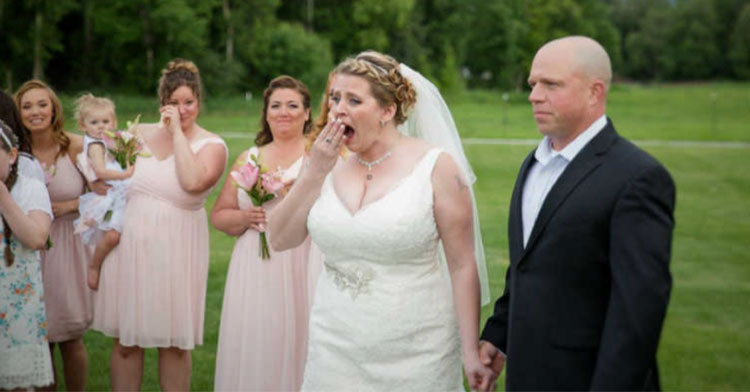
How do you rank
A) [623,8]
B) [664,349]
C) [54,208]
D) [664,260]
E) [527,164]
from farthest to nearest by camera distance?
1. [623,8]
2. [664,349]
3. [54,208]
4. [527,164]
5. [664,260]

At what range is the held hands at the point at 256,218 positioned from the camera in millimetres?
5223

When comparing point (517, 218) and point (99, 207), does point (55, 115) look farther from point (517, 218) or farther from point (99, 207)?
point (517, 218)

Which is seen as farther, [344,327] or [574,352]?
[344,327]

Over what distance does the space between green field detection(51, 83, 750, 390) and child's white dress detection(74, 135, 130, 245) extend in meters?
1.44

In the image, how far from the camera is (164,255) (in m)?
5.57

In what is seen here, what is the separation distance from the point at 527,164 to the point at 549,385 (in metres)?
0.86

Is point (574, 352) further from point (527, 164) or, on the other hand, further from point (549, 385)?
point (527, 164)

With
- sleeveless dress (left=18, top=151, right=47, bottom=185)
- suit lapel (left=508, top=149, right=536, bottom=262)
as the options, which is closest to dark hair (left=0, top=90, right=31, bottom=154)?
sleeveless dress (left=18, top=151, right=47, bottom=185)

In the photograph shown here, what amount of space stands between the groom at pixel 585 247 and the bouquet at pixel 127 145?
3.30 m

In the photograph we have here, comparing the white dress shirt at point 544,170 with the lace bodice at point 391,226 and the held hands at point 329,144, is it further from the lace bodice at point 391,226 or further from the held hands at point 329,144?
the held hands at point 329,144

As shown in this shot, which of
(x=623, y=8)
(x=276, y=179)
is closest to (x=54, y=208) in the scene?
→ (x=276, y=179)

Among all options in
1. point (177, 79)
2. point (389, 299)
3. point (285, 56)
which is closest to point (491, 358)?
point (389, 299)

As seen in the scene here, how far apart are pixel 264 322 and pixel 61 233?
186 cm

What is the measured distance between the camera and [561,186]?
289cm
